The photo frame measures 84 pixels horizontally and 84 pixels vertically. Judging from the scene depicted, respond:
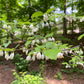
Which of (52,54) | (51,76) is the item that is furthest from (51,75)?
(52,54)

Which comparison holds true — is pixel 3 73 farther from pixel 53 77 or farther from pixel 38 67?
pixel 53 77

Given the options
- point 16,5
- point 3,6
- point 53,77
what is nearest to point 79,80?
point 53,77

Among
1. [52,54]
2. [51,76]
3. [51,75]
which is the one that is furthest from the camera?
[51,75]

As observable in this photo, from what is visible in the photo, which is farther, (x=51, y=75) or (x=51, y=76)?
(x=51, y=75)

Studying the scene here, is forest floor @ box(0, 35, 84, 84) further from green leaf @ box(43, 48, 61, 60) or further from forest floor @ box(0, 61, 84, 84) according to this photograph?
green leaf @ box(43, 48, 61, 60)

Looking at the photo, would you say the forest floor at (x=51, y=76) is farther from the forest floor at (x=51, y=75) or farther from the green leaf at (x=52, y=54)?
the green leaf at (x=52, y=54)

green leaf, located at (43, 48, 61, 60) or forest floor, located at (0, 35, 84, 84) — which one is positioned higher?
green leaf, located at (43, 48, 61, 60)

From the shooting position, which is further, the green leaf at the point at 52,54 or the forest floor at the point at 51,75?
the forest floor at the point at 51,75

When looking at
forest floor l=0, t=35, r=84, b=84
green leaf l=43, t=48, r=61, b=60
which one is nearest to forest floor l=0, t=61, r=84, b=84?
forest floor l=0, t=35, r=84, b=84

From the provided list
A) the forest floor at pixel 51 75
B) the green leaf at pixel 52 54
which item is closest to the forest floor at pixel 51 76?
the forest floor at pixel 51 75

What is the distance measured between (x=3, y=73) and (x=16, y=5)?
4.77 m

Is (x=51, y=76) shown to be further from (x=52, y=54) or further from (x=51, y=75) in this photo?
(x=52, y=54)

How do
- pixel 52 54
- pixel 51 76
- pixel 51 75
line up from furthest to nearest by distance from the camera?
pixel 51 75
pixel 51 76
pixel 52 54

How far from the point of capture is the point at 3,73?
5844mm
